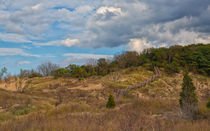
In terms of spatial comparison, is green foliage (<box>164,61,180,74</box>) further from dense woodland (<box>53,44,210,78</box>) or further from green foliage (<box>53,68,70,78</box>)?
green foliage (<box>53,68,70,78</box>)

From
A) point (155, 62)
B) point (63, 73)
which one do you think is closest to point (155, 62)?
point (155, 62)

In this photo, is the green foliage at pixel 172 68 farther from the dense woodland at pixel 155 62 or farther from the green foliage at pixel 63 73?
the green foliage at pixel 63 73

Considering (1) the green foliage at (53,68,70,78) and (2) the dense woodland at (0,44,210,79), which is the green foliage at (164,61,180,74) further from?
(1) the green foliage at (53,68,70,78)

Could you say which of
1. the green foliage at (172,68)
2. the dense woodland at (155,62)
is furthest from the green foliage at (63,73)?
the green foliage at (172,68)

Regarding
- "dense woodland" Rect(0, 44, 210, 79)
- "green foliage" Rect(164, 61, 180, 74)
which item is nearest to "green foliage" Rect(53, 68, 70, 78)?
"dense woodland" Rect(0, 44, 210, 79)

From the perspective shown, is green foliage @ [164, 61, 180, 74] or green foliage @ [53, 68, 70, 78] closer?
green foliage @ [164, 61, 180, 74]

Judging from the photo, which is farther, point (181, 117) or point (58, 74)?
point (58, 74)

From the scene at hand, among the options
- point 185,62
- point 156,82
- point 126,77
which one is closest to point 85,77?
point 126,77

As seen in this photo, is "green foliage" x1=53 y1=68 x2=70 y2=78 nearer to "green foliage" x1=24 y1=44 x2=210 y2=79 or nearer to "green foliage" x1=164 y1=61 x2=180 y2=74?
"green foliage" x1=24 y1=44 x2=210 y2=79

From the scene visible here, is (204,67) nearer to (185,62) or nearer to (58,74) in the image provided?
(185,62)

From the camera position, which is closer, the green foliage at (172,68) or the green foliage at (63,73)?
the green foliage at (172,68)

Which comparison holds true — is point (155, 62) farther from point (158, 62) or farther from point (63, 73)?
point (63, 73)

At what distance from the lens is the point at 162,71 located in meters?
48.1

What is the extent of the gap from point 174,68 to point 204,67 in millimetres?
7651
